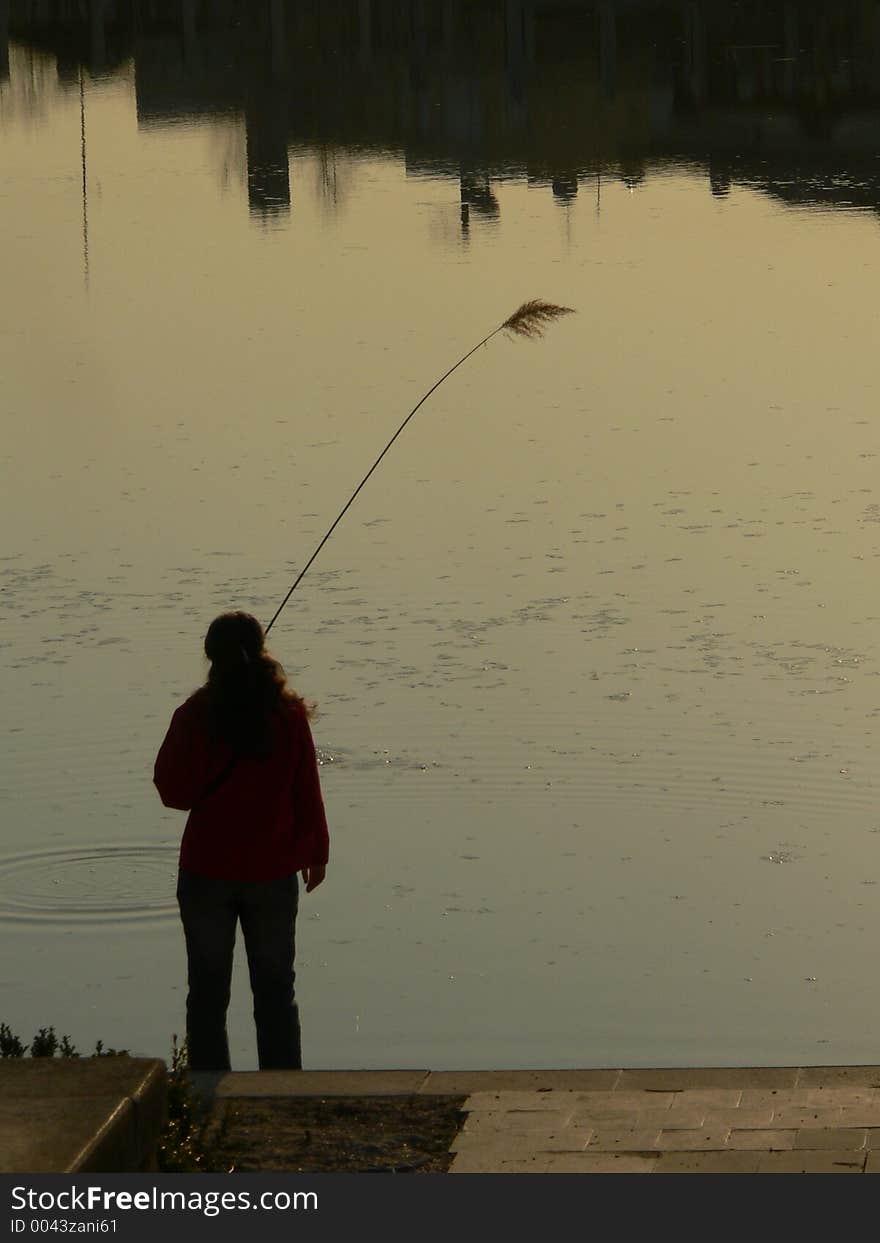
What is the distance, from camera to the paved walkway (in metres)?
6.12

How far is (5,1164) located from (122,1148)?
1.21ft

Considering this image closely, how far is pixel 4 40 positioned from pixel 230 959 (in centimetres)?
4361

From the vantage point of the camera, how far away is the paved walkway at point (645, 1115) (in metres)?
6.12

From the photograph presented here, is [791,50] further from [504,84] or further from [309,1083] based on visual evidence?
[309,1083]

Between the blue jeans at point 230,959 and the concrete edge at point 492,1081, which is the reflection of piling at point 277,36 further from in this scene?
the concrete edge at point 492,1081

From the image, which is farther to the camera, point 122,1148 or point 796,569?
point 796,569

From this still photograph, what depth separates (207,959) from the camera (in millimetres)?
7398

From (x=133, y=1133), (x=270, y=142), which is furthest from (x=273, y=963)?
(x=270, y=142)

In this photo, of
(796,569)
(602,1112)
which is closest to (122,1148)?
(602,1112)

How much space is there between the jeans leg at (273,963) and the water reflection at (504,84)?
2144cm

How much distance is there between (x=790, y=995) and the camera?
911 centimetres

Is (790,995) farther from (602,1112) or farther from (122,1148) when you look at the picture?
(122,1148)

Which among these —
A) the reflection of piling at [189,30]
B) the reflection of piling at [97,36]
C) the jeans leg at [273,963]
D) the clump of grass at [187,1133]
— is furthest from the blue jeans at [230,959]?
the reflection of piling at [189,30]

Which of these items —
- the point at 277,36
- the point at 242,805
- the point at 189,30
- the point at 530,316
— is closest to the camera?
the point at 242,805
